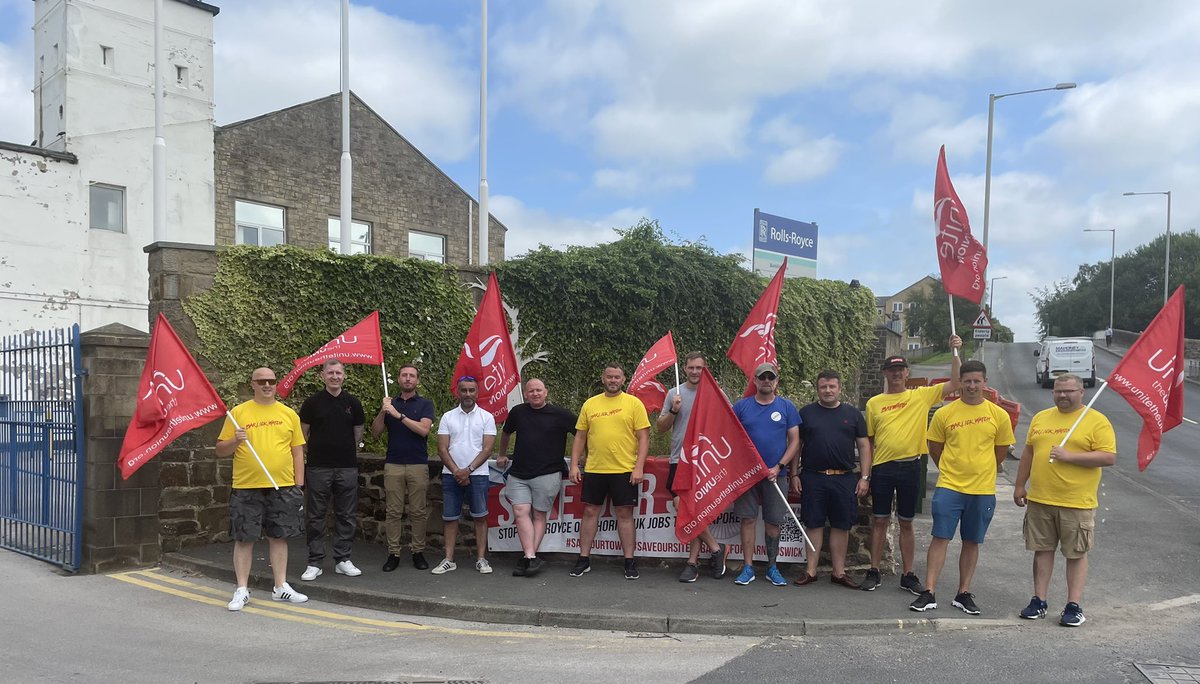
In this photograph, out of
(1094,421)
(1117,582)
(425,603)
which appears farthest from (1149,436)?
(425,603)

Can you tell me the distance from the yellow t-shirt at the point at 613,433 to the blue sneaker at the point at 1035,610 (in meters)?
3.34

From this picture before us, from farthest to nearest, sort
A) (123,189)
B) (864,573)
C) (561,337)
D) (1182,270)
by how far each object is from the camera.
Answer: (1182,270), (123,189), (561,337), (864,573)

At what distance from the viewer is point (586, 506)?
296 inches

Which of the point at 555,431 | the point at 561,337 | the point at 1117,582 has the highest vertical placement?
the point at 561,337

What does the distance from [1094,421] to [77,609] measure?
808 cm

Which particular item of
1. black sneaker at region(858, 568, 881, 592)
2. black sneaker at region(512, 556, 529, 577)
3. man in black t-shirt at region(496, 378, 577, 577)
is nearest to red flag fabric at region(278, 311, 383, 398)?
man in black t-shirt at region(496, 378, 577, 577)

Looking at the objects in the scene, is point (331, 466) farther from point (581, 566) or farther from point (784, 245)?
point (784, 245)

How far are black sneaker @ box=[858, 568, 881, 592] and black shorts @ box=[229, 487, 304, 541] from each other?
4774 mm

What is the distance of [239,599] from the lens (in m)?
6.64

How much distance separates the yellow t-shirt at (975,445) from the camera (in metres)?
6.51

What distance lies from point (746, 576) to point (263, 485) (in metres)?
4.15

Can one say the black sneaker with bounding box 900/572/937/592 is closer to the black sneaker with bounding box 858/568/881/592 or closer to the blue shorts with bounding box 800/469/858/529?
the black sneaker with bounding box 858/568/881/592

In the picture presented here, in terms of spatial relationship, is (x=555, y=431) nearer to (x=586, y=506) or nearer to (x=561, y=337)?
(x=586, y=506)

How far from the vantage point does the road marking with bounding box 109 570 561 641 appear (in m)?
6.15
